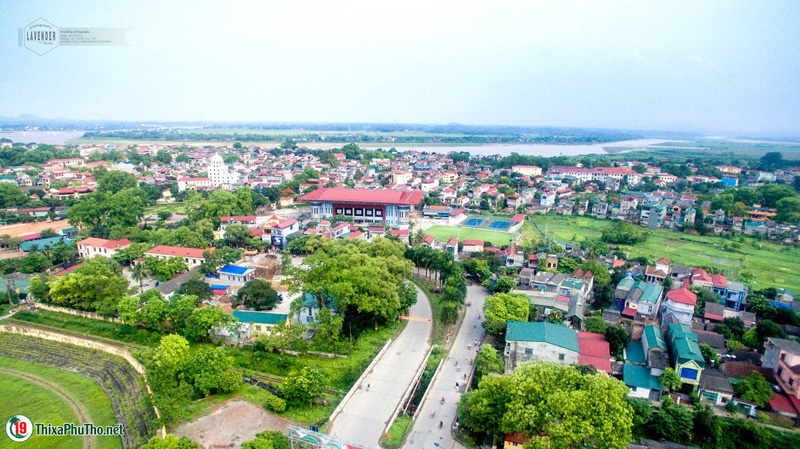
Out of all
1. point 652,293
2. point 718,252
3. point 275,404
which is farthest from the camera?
point 718,252

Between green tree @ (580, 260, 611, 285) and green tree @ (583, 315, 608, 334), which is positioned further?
green tree @ (580, 260, 611, 285)

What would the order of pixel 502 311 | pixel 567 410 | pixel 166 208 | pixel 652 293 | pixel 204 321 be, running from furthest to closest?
pixel 166 208, pixel 652 293, pixel 502 311, pixel 204 321, pixel 567 410

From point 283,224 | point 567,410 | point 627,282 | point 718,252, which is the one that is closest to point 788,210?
point 718,252

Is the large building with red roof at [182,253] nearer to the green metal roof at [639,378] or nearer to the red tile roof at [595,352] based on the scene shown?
the red tile roof at [595,352]

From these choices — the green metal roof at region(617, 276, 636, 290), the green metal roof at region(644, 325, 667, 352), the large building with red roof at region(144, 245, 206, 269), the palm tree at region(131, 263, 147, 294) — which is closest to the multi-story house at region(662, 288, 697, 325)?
the green metal roof at region(644, 325, 667, 352)

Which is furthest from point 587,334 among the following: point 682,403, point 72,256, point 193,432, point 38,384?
point 72,256

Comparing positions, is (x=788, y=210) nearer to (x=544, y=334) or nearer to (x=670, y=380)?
(x=670, y=380)

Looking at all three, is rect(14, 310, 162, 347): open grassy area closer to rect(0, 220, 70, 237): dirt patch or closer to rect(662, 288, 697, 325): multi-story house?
rect(0, 220, 70, 237): dirt patch
